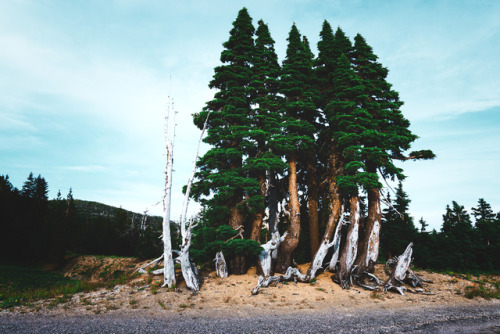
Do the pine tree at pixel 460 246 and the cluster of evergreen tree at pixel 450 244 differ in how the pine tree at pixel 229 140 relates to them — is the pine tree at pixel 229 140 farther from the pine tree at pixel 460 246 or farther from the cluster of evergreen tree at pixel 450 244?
the pine tree at pixel 460 246

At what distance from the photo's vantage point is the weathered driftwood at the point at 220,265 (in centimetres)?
1465

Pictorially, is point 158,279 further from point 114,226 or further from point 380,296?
point 114,226

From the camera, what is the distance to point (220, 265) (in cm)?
1491

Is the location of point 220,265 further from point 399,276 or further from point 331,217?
point 399,276

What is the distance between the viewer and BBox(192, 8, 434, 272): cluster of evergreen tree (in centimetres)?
1509

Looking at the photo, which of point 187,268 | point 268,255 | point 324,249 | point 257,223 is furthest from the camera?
point 257,223

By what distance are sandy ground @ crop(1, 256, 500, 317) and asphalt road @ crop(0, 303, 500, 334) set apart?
2.30 feet

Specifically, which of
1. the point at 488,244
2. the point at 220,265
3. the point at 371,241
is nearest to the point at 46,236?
the point at 220,265

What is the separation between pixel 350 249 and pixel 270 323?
8.62 metres

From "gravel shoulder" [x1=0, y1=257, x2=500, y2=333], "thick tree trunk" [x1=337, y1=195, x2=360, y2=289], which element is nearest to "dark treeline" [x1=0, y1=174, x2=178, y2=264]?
"gravel shoulder" [x1=0, y1=257, x2=500, y2=333]

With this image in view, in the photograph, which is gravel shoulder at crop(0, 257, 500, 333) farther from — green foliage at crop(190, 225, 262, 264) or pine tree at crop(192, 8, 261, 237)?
pine tree at crop(192, 8, 261, 237)

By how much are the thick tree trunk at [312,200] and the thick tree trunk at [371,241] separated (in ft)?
9.16

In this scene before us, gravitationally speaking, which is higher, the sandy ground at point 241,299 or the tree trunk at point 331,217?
the tree trunk at point 331,217

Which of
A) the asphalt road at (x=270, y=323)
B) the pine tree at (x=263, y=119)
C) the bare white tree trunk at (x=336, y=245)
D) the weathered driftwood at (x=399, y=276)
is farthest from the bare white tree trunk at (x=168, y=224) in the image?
the weathered driftwood at (x=399, y=276)
